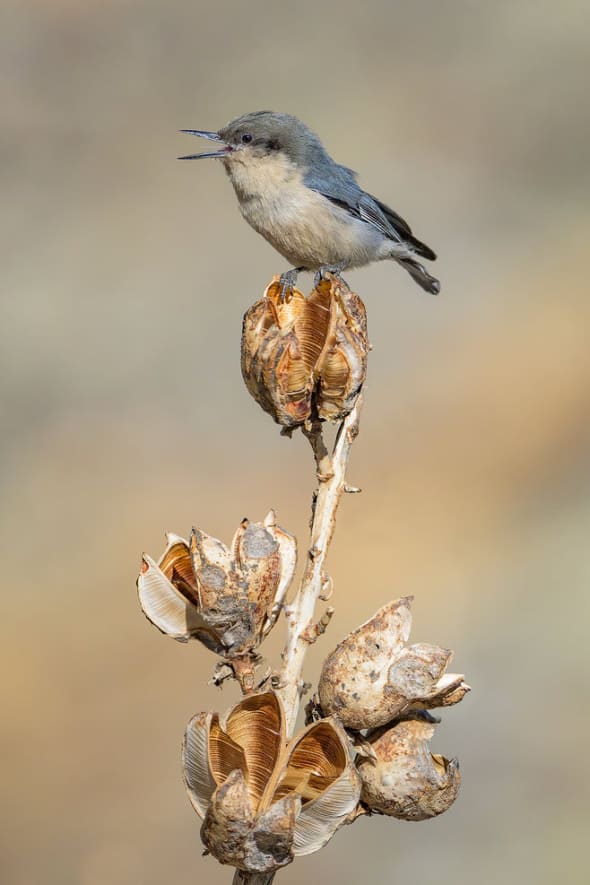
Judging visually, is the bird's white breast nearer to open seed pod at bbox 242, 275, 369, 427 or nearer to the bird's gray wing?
the bird's gray wing

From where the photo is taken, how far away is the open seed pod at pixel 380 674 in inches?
39.1

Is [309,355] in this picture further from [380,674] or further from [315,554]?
[380,674]

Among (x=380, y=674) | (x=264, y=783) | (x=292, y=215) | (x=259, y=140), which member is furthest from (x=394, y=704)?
(x=259, y=140)

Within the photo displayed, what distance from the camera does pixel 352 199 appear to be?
272cm

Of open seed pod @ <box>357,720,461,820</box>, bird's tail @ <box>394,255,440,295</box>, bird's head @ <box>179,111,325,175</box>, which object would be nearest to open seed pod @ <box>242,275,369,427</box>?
open seed pod @ <box>357,720,461,820</box>

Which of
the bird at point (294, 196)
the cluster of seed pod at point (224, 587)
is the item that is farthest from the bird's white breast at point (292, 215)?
the cluster of seed pod at point (224, 587)

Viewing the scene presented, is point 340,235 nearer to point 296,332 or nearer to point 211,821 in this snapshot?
point 296,332

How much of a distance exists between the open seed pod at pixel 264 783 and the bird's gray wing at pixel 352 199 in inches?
76.2

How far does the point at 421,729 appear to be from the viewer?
1.07m

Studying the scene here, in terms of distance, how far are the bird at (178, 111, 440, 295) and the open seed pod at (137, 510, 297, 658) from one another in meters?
1.51

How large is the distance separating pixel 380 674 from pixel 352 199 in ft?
6.37

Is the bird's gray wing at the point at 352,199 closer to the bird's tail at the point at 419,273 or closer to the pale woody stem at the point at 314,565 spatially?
the bird's tail at the point at 419,273

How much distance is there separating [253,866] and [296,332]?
1.79 feet

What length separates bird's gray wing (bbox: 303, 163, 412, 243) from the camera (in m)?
2.66
